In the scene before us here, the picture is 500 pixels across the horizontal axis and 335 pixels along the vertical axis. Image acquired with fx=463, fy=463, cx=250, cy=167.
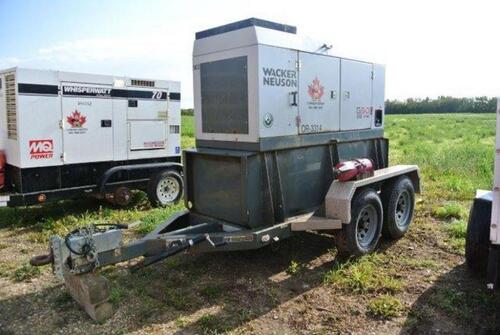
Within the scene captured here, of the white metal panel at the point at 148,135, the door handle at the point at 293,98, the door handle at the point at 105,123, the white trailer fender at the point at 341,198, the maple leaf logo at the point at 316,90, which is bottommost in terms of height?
the white trailer fender at the point at 341,198

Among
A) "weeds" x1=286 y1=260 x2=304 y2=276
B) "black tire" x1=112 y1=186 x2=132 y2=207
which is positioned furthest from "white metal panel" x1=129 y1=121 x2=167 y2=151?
"weeds" x1=286 y1=260 x2=304 y2=276

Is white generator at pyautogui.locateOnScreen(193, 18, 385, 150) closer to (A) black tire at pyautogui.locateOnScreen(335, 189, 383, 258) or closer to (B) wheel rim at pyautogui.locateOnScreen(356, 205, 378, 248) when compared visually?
(A) black tire at pyautogui.locateOnScreen(335, 189, 383, 258)

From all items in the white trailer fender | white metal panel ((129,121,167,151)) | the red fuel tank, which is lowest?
the white trailer fender

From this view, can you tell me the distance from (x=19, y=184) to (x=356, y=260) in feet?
18.4

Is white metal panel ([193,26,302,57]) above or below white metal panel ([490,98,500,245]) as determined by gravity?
above

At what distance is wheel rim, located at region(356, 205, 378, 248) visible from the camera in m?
6.08

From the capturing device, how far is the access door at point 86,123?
8164 millimetres

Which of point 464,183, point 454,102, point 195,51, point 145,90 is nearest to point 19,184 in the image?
point 145,90

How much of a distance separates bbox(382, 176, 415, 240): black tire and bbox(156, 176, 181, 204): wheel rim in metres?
4.56

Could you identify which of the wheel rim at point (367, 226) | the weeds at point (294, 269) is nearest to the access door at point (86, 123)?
the weeds at point (294, 269)

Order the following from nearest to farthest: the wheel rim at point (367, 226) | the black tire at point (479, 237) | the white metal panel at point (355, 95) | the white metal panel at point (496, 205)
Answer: the white metal panel at point (496, 205) < the black tire at point (479, 237) < the wheel rim at point (367, 226) < the white metal panel at point (355, 95)

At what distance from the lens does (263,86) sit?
5336 mm

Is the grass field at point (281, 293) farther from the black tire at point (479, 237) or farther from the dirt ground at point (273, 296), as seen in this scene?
the black tire at point (479, 237)

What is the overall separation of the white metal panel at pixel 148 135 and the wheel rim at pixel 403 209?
4910 mm
